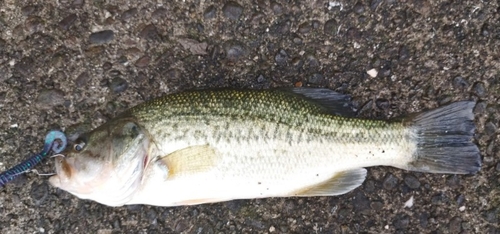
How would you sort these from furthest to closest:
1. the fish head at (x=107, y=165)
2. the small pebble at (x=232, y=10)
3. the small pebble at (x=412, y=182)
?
the small pebble at (x=412, y=182), the small pebble at (x=232, y=10), the fish head at (x=107, y=165)

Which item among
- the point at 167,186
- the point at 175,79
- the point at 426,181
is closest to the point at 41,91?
the point at 175,79

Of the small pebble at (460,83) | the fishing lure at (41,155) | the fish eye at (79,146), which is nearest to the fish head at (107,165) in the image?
the fish eye at (79,146)

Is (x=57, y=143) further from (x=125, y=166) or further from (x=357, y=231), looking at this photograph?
(x=357, y=231)

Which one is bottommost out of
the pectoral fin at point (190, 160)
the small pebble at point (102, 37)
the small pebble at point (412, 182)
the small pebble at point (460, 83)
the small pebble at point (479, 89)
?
the small pebble at point (412, 182)

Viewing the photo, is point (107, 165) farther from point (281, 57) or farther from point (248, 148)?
point (281, 57)

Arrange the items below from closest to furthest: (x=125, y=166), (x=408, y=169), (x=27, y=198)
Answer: (x=125, y=166) → (x=408, y=169) → (x=27, y=198)

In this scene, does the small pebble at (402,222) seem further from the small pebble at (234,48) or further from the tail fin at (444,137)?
the small pebble at (234,48)

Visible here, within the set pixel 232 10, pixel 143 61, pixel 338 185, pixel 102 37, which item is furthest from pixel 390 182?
pixel 102 37
